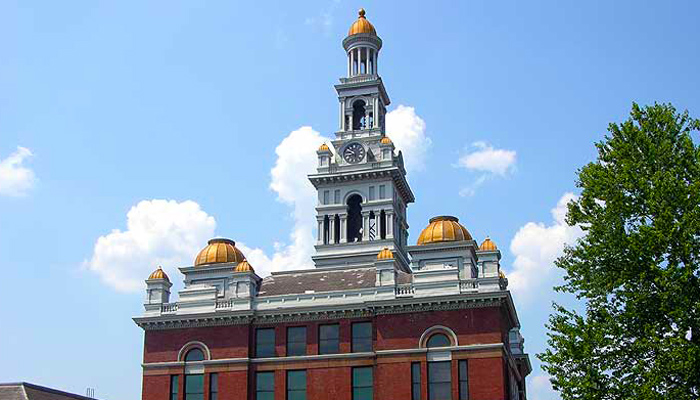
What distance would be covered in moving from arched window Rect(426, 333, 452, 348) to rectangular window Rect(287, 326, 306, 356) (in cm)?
834

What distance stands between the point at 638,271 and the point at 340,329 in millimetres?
25548

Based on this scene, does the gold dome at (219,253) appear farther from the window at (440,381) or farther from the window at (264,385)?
the window at (440,381)

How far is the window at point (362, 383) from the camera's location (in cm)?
5791

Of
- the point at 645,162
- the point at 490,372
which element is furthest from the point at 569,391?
the point at 490,372

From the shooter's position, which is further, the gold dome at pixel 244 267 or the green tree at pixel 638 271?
the gold dome at pixel 244 267

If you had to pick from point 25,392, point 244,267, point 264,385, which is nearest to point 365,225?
point 244,267

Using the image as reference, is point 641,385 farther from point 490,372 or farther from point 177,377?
point 177,377

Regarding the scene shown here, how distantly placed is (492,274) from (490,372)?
241 inches

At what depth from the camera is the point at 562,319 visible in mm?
38562

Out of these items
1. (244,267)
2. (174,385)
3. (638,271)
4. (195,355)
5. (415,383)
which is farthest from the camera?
(244,267)

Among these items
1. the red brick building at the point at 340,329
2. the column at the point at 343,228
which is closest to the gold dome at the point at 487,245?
the red brick building at the point at 340,329

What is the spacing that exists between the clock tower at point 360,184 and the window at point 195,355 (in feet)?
57.1

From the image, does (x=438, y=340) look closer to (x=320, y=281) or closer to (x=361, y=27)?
(x=320, y=281)

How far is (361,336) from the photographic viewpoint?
5928 cm
